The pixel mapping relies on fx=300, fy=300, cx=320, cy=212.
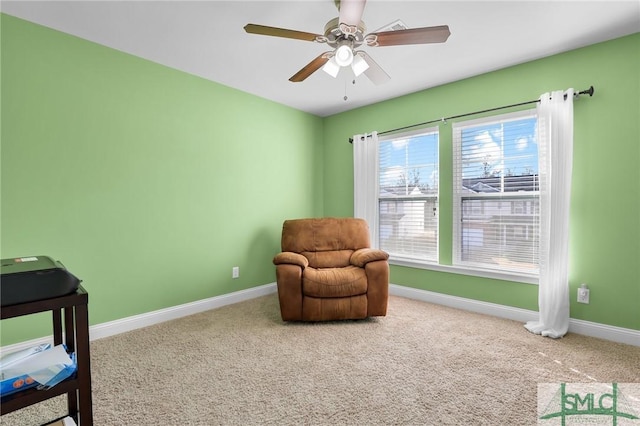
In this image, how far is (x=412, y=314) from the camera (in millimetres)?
3119

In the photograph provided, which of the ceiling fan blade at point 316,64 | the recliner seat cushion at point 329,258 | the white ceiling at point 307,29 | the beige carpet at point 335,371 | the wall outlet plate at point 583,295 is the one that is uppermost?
the white ceiling at point 307,29

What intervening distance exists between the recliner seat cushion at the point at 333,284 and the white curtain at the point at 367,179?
1.12 metres

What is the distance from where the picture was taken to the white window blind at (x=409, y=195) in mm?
3559

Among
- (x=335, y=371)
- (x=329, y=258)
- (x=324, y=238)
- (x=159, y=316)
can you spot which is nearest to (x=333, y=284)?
(x=329, y=258)

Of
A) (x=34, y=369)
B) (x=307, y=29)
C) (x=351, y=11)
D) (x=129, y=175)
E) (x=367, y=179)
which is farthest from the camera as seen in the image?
(x=367, y=179)

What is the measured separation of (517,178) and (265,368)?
9.41ft

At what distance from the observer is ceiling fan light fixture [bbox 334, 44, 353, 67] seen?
1.88 metres

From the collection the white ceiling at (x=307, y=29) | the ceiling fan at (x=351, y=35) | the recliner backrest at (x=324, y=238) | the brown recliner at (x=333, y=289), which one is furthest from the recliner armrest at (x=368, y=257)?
the white ceiling at (x=307, y=29)

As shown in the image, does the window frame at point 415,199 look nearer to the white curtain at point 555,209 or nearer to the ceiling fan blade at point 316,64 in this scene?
the white curtain at point 555,209

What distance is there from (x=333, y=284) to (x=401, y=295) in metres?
1.35

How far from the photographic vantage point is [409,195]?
12.3 feet

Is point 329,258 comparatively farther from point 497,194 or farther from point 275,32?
point 275,32

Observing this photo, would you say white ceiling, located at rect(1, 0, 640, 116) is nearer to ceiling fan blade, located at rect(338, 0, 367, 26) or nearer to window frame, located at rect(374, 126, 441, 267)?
ceiling fan blade, located at rect(338, 0, 367, 26)

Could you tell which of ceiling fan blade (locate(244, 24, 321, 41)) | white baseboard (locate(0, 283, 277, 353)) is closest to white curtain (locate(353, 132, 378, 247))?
white baseboard (locate(0, 283, 277, 353))
